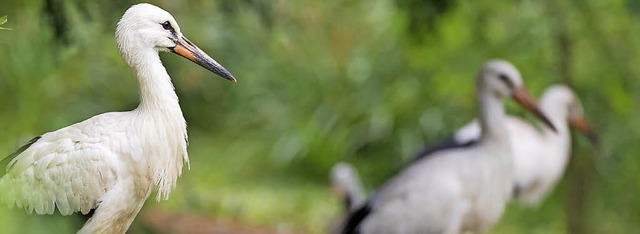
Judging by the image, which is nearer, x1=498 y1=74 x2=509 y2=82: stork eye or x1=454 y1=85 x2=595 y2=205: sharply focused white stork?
x1=498 y1=74 x2=509 y2=82: stork eye

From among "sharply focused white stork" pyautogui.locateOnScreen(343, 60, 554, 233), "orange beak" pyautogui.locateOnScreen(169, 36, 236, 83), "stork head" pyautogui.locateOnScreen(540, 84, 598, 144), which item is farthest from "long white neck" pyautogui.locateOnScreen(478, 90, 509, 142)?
"orange beak" pyautogui.locateOnScreen(169, 36, 236, 83)

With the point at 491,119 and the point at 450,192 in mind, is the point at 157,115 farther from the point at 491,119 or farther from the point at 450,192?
the point at 491,119

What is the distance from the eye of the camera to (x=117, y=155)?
6.03 feet

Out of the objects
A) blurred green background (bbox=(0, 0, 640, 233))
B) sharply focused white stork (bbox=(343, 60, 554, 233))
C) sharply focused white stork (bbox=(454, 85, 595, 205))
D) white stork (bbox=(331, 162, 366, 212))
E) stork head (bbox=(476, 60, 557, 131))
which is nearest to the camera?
sharply focused white stork (bbox=(343, 60, 554, 233))

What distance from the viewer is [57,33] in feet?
7.75

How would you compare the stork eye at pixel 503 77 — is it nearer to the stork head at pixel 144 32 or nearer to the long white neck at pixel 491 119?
the long white neck at pixel 491 119

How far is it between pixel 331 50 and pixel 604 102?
131cm

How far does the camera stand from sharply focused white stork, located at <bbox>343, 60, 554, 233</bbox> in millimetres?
3070

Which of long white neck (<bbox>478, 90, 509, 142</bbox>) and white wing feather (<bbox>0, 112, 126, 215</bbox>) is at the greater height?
white wing feather (<bbox>0, 112, 126, 215</bbox>)

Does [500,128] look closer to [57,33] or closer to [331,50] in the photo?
[57,33]

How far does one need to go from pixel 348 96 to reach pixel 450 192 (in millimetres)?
2212

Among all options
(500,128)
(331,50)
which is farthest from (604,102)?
(500,128)

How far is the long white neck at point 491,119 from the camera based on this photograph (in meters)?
3.20

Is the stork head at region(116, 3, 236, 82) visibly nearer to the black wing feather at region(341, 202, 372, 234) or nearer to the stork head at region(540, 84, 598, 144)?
the black wing feather at region(341, 202, 372, 234)
